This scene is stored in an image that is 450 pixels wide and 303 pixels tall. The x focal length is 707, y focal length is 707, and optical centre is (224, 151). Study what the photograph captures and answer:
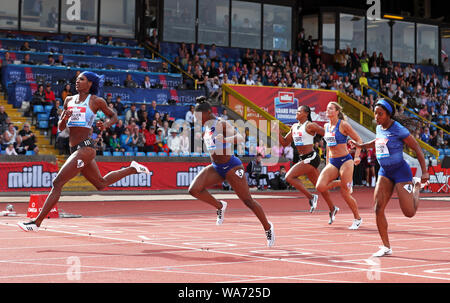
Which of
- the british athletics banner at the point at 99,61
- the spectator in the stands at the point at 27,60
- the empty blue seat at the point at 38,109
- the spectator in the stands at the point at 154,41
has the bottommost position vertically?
the empty blue seat at the point at 38,109

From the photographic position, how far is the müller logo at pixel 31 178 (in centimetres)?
2528

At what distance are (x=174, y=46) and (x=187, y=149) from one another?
13.6m

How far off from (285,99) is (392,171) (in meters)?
27.6

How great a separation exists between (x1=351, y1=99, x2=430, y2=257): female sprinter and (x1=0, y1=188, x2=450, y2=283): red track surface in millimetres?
661

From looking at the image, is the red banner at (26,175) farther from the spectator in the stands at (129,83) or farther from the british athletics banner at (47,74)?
the spectator in the stands at (129,83)

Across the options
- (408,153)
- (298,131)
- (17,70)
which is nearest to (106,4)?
(17,70)

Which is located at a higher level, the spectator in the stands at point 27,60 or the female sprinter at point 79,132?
the spectator in the stands at point 27,60

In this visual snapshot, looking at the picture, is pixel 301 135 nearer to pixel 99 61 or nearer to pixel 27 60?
pixel 27 60

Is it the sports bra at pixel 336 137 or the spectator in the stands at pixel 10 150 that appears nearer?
the sports bra at pixel 336 137

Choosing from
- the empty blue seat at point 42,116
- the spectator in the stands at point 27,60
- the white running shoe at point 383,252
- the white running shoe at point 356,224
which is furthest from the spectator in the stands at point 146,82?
the white running shoe at point 383,252

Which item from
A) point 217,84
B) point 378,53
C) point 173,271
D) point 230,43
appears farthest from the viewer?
point 378,53

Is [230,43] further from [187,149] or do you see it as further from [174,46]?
[187,149]

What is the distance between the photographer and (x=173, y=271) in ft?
27.9

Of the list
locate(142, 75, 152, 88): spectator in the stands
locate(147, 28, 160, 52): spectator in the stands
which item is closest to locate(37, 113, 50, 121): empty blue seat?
locate(142, 75, 152, 88): spectator in the stands
